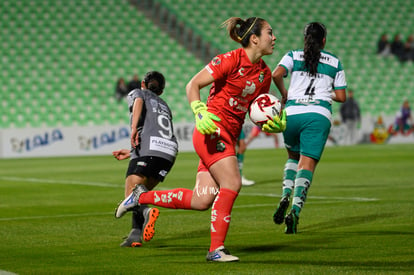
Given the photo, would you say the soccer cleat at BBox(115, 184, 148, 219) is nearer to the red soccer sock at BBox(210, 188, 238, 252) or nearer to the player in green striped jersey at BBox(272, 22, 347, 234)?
the red soccer sock at BBox(210, 188, 238, 252)

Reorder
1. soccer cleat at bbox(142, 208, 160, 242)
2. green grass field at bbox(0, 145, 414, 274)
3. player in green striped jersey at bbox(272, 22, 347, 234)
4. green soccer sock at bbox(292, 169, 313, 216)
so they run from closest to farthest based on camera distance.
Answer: green grass field at bbox(0, 145, 414, 274) → soccer cleat at bbox(142, 208, 160, 242) → green soccer sock at bbox(292, 169, 313, 216) → player in green striped jersey at bbox(272, 22, 347, 234)

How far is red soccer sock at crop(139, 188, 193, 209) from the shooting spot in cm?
685

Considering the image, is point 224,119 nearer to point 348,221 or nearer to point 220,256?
point 220,256

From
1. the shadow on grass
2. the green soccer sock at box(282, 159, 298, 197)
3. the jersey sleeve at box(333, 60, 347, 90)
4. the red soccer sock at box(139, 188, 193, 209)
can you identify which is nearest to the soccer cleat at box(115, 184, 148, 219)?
the red soccer sock at box(139, 188, 193, 209)

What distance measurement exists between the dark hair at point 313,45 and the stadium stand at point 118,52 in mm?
21702

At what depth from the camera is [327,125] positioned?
28.5 ft

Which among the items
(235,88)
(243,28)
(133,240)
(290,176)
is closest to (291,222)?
(290,176)

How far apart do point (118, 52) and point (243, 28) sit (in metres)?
25.4

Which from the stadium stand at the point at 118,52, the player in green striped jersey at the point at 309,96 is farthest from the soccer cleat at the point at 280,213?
the stadium stand at the point at 118,52

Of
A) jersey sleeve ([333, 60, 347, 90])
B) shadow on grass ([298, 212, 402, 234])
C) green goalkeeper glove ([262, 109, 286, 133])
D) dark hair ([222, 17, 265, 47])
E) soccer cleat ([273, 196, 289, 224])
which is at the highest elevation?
dark hair ([222, 17, 265, 47])

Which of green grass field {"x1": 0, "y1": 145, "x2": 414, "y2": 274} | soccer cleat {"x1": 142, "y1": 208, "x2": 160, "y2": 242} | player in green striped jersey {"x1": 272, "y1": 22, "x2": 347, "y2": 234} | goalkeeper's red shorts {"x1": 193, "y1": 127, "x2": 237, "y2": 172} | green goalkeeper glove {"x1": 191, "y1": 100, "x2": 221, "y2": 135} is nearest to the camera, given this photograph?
green goalkeeper glove {"x1": 191, "y1": 100, "x2": 221, "y2": 135}

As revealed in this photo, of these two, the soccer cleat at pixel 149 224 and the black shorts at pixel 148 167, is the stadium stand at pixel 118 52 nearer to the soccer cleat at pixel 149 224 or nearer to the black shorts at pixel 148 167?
the black shorts at pixel 148 167

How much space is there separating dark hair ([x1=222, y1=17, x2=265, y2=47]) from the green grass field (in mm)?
1770

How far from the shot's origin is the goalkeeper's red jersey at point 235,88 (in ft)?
21.8
